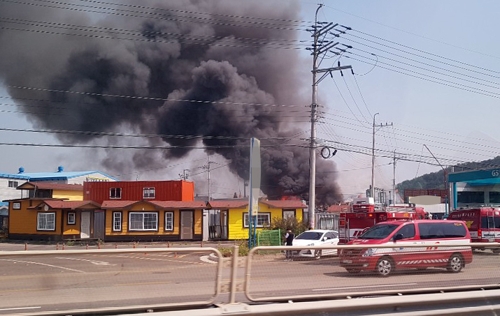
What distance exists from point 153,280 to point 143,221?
34012mm

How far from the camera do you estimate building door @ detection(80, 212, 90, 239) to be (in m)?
39.2

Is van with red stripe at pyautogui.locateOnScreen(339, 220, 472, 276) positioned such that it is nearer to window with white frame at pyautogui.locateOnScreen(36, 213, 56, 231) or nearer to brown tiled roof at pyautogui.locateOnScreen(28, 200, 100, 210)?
brown tiled roof at pyautogui.locateOnScreen(28, 200, 100, 210)

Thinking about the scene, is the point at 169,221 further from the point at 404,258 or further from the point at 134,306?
the point at 134,306

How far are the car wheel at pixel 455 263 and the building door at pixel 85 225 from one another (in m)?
35.2

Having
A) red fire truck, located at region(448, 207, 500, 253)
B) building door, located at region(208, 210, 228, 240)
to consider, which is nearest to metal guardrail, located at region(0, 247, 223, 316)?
red fire truck, located at region(448, 207, 500, 253)

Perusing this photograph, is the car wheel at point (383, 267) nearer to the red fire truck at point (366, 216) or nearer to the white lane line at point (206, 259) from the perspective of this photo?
the white lane line at point (206, 259)

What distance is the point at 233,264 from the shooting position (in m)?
5.76

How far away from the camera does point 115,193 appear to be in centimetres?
4178

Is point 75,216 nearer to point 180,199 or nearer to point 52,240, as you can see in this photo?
point 52,240

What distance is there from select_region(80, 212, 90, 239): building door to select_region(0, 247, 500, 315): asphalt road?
115 ft

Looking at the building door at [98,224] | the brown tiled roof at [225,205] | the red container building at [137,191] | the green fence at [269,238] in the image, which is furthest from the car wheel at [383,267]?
the red container building at [137,191]

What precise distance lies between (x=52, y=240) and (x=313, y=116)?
21.5m

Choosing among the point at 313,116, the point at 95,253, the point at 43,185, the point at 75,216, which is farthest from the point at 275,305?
the point at 43,185

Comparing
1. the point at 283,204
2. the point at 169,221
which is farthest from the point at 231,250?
the point at 283,204
